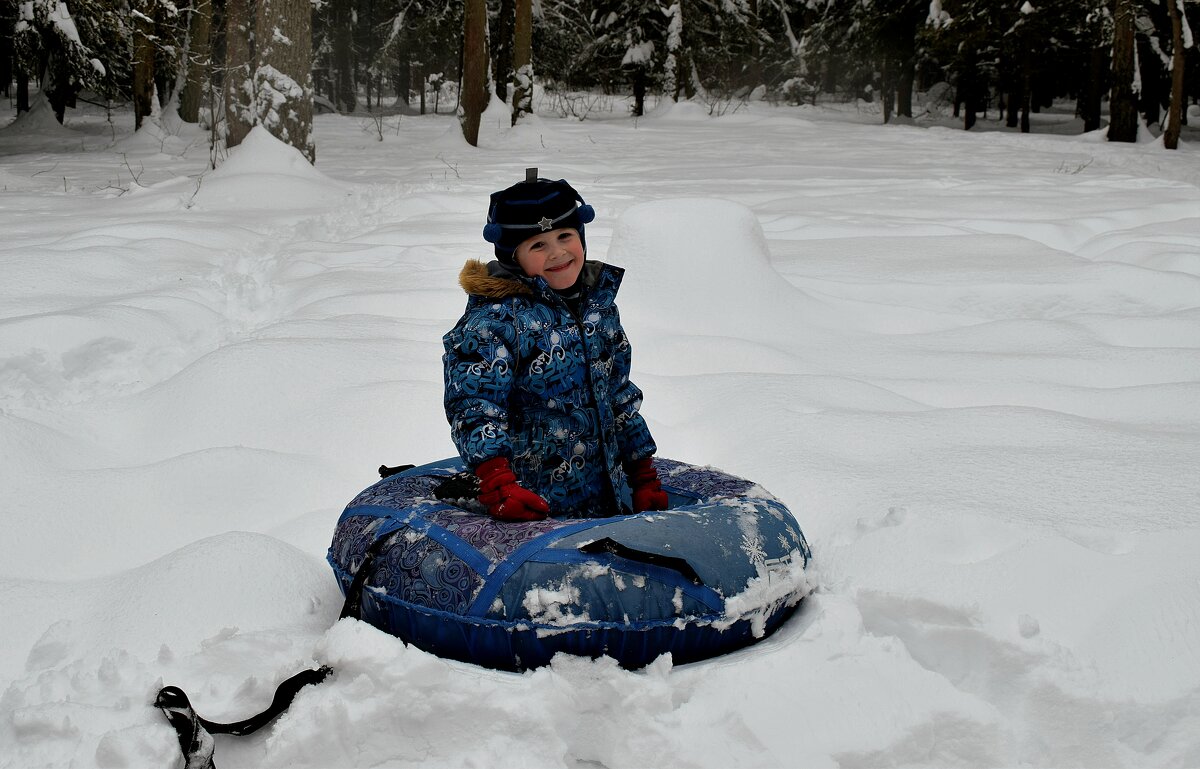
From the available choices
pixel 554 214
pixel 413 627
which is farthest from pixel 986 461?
pixel 413 627

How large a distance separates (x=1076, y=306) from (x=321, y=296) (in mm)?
4095

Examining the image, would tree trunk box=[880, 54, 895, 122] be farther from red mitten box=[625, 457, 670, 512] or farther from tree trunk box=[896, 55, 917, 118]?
red mitten box=[625, 457, 670, 512]

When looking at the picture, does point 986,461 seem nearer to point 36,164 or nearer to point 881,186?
point 881,186

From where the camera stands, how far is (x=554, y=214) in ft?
8.59

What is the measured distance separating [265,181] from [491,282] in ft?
22.9

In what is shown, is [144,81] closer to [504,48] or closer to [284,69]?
[284,69]

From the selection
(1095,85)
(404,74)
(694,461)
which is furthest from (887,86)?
(694,461)

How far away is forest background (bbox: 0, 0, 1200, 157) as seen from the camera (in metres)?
10.4

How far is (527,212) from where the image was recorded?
8.52 ft

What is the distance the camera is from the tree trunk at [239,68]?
9281 millimetres

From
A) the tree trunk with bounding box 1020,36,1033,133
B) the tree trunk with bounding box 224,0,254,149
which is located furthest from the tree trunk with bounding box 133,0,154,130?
the tree trunk with bounding box 1020,36,1033,133

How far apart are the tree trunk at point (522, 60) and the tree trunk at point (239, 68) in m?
7.38

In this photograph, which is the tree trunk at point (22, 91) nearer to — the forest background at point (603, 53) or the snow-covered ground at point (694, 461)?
the forest background at point (603, 53)

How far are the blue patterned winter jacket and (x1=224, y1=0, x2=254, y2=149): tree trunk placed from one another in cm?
774
